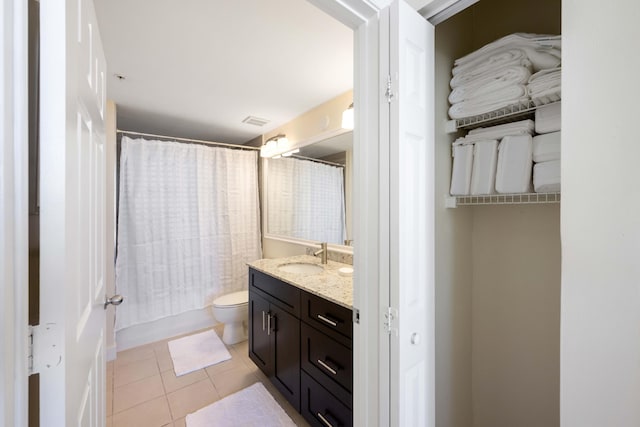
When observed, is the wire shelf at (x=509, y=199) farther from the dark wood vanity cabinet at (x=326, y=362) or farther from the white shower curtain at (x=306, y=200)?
the white shower curtain at (x=306, y=200)

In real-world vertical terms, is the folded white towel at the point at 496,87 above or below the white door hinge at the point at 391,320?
above

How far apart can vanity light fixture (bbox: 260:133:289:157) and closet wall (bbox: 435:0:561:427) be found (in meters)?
1.85

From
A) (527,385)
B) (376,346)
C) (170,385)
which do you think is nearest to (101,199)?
(376,346)

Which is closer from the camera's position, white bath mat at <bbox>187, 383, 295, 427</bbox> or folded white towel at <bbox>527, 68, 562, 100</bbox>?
folded white towel at <bbox>527, 68, 562, 100</bbox>

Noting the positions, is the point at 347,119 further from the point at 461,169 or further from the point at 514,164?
the point at 514,164

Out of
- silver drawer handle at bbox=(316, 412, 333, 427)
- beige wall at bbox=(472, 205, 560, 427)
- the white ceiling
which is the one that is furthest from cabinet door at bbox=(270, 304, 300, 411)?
the white ceiling

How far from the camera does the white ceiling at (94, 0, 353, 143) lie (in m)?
1.28

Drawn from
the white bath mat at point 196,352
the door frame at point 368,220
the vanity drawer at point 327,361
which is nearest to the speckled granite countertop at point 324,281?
the vanity drawer at point 327,361

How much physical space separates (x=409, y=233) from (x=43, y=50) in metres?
0.98

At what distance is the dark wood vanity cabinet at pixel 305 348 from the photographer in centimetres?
132

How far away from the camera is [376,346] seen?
90 cm

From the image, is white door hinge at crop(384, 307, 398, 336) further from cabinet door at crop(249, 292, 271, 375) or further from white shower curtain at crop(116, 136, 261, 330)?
white shower curtain at crop(116, 136, 261, 330)

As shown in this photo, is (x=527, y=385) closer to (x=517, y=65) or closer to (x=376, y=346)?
(x=376, y=346)

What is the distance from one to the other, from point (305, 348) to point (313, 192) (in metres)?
1.43
